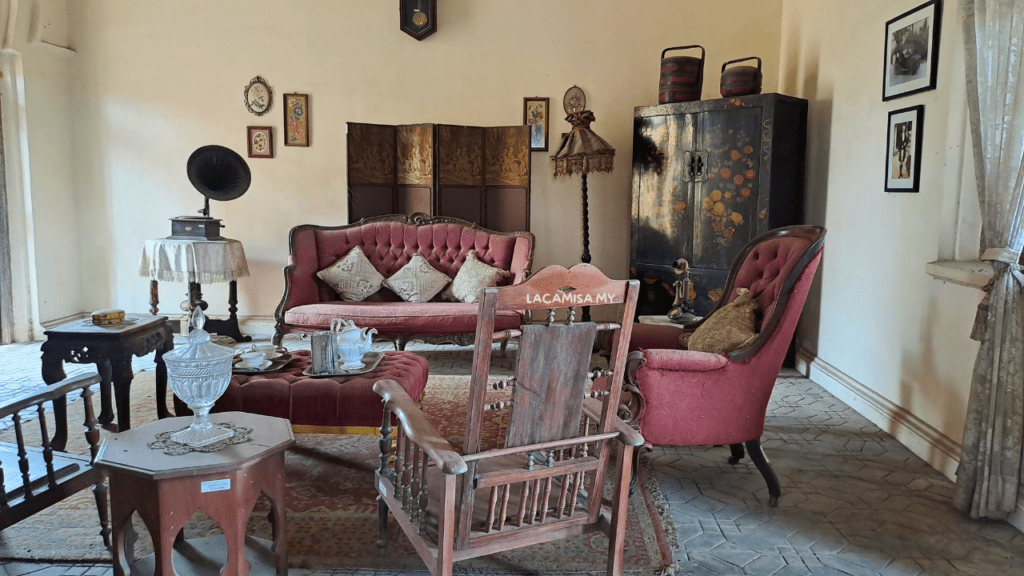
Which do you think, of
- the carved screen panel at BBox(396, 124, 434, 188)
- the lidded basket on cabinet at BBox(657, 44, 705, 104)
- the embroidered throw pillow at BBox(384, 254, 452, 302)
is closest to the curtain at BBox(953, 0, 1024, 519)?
the lidded basket on cabinet at BBox(657, 44, 705, 104)

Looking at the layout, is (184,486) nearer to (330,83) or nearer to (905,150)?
(905,150)

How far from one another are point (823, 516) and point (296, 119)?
558cm

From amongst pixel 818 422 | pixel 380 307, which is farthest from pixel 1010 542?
pixel 380 307

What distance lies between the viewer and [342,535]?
104 inches

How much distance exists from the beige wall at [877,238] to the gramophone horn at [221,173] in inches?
189

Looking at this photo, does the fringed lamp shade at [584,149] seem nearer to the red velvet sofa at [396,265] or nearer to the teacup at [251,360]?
the red velvet sofa at [396,265]

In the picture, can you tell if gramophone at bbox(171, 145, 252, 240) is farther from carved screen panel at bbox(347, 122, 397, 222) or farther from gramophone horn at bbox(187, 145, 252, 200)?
carved screen panel at bbox(347, 122, 397, 222)

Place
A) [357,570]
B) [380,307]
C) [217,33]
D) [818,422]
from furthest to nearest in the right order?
[217,33] < [380,307] < [818,422] < [357,570]

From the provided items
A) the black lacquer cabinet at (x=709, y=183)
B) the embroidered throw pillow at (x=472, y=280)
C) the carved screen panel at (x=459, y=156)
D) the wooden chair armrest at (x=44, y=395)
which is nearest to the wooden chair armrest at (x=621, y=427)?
the wooden chair armrest at (x=44, y=395)

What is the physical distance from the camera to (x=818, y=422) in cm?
414

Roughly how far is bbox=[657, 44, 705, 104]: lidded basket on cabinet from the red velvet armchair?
301 cm

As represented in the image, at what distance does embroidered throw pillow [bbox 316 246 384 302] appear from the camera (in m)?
5.50

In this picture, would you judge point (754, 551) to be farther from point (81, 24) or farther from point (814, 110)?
point (81, 24)

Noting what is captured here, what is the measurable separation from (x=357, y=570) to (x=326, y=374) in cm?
104
